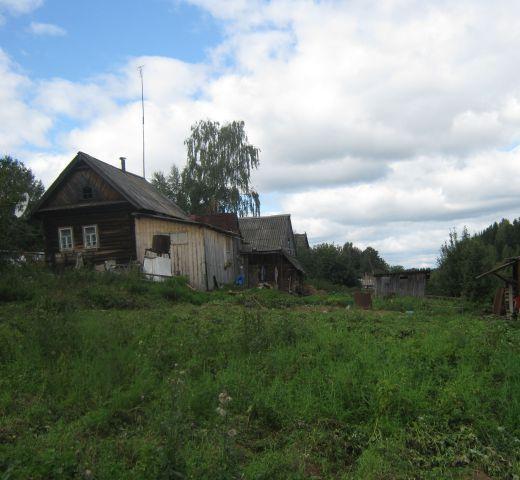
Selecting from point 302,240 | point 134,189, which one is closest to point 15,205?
point 134,189

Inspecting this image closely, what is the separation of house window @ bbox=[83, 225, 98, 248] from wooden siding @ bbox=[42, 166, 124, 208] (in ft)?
3.94

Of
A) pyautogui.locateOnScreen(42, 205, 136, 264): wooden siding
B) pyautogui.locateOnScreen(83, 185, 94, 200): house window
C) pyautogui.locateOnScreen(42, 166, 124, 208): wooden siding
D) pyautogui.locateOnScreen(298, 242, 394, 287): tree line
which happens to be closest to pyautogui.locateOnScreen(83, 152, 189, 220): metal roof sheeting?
pyautogui.locateOnScreen(42, 166, 124, 208): wooden siding

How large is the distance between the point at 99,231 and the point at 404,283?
15.8 meters

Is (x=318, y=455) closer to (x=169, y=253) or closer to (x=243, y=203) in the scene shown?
(x=169, y=253)

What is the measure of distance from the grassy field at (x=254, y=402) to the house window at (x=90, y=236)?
13.4m

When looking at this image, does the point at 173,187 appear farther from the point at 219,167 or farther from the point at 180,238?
the point at 180,238

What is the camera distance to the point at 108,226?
2056 cm

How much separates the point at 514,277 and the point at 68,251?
1773 cm

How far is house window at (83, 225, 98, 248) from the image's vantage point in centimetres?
2086

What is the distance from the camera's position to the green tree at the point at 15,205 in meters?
13.9

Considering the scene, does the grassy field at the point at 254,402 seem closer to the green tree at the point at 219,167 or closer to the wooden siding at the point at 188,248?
the wooden siding at the point at 188,248

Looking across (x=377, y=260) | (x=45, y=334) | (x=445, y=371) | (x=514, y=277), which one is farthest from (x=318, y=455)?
(x=377, y=260)

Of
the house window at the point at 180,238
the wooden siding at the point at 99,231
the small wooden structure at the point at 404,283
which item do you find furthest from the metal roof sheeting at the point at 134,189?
the small wooden structure at the point at 404,283

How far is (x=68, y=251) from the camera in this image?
2105 centimetres
